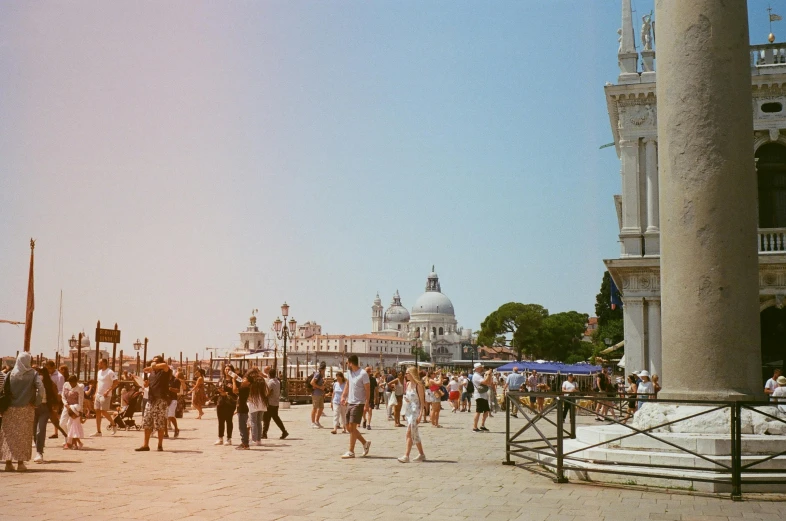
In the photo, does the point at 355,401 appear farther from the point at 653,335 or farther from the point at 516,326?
the point at 516,326

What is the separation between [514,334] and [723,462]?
99.1m

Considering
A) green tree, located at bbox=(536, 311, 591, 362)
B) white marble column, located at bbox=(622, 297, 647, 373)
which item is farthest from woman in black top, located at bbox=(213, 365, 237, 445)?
green tree, located at bbox=(536, 311, 591, 362)

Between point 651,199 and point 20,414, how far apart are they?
71.5 feet

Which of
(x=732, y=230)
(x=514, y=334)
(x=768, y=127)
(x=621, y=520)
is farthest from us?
(x=514, y=334)

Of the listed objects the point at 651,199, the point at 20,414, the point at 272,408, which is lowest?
the point at 272,408

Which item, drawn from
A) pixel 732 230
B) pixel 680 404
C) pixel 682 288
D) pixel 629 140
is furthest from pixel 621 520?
pixel 629 140

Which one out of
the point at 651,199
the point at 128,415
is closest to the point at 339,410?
the point at 128,415

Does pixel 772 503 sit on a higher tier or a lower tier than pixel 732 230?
lower

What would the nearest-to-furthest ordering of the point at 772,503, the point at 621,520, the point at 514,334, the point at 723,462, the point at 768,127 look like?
the point at 621,520, the point at 772,503, the point at 723,462, the point at 768,127, the point at 514,334

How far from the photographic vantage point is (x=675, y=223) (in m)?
9.91

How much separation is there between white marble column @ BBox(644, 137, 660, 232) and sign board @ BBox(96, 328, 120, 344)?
19322 mm

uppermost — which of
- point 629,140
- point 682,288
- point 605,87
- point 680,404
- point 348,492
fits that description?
point 605,87

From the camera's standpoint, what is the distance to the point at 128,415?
20.6m

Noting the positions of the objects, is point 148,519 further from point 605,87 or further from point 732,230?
point 605,87
